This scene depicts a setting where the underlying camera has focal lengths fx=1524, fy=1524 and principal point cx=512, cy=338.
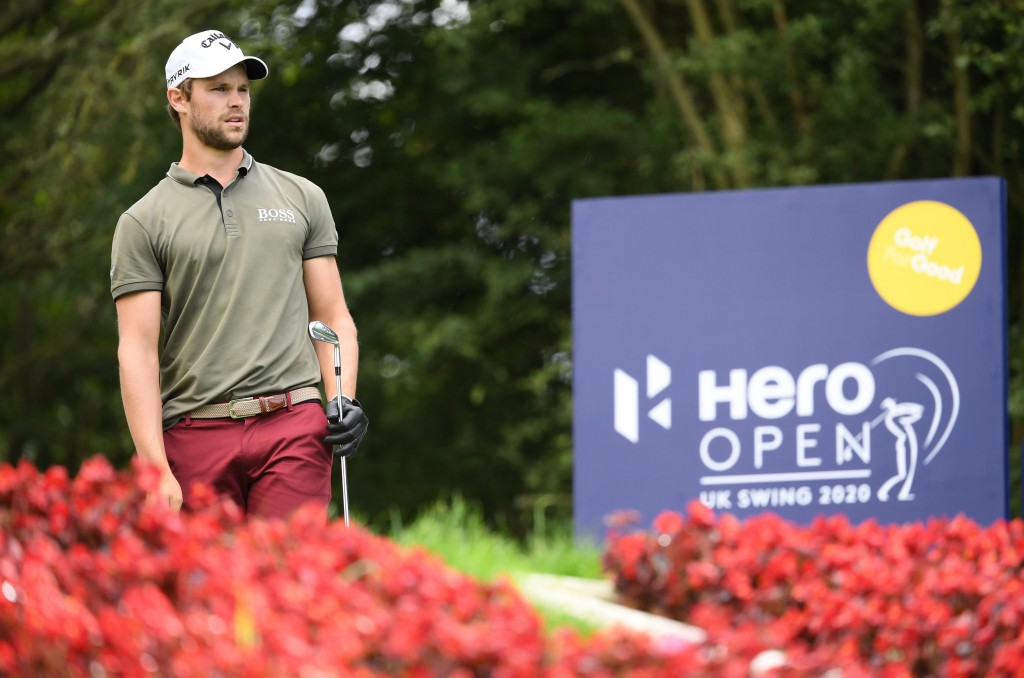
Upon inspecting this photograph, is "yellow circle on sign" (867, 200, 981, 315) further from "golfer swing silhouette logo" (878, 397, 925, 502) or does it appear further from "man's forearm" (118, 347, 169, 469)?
"man's forearm" (118, 347, 169, 469)

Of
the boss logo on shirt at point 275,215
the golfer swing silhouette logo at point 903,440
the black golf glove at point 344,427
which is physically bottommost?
the golfer swing silhouette logo at point 903,440

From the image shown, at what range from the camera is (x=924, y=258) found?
6129mm

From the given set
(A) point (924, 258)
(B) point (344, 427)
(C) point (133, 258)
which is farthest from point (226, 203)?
(A) point (924, 258)

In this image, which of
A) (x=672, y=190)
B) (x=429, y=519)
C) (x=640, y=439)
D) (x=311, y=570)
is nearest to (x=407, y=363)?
(x=672, y=190)

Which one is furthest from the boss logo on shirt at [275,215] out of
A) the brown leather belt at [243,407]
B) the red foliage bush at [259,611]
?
the red foliage bush at [259,611]

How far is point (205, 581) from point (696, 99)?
10.4 m

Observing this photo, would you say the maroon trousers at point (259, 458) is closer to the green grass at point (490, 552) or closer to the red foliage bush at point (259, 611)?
the green grass at point (490, 552)

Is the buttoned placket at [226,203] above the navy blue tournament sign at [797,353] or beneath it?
above

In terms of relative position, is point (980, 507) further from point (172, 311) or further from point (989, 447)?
point (172, 311)

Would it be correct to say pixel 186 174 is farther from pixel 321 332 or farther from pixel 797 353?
pixel 797 353

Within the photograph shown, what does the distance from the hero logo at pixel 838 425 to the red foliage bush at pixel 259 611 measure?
3.22 m

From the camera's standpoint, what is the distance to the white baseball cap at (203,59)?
14.0 feet

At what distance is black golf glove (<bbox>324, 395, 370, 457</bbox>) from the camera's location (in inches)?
167

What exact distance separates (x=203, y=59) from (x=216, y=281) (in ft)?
2.07
